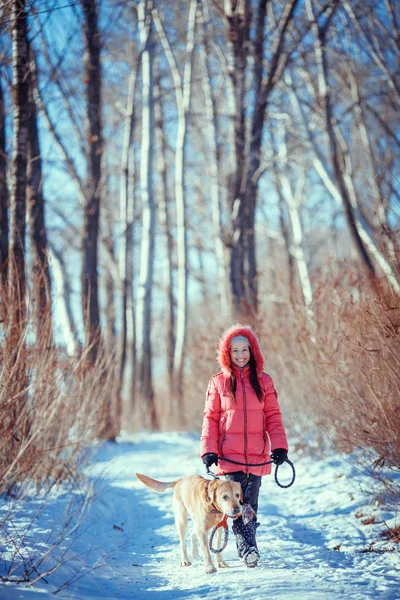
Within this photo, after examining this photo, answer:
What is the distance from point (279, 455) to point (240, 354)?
2.50 feet

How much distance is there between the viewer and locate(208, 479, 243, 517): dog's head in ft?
12.0

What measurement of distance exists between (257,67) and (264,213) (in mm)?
12661

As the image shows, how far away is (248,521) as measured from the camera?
397 cm

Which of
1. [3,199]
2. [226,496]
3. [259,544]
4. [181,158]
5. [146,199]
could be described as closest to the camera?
[226,496]

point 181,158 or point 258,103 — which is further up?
point 181,158

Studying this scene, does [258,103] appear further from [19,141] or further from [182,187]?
[19,141]

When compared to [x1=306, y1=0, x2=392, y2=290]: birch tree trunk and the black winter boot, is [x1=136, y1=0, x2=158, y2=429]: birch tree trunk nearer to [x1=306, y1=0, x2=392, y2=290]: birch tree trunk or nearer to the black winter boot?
[x1=306, y1=0, x2=392, y2=290]: birch tree trunk

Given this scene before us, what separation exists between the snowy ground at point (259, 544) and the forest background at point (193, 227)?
0.45 meters

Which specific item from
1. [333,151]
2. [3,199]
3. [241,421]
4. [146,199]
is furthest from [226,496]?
[146,199]

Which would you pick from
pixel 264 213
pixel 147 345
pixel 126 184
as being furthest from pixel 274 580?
pixel 264 213

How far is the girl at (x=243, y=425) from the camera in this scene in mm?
4090

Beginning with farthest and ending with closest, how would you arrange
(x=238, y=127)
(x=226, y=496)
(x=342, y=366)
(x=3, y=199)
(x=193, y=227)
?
(x=193, y=227)
(x=238, y=127)
(x=3, y=199)
(x=342, y=366)
(x=226, y=496)

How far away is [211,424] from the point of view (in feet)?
13.9

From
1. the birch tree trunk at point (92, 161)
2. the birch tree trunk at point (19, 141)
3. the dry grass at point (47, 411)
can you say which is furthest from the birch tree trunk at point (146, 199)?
the dry grass at point (47, 411)
